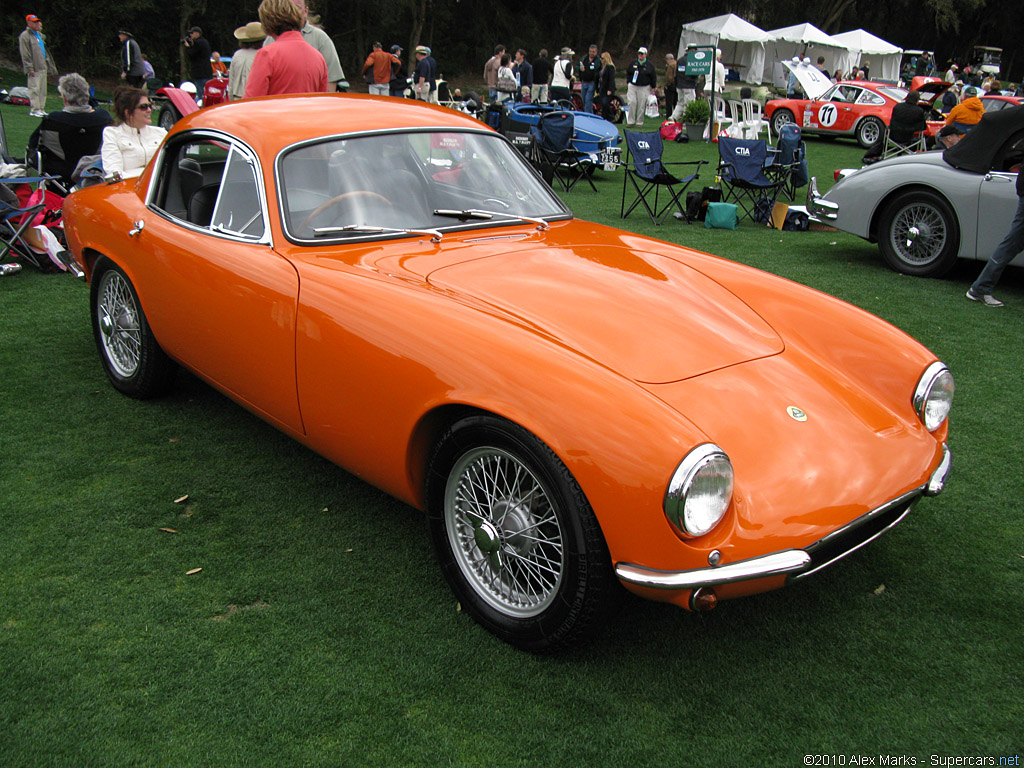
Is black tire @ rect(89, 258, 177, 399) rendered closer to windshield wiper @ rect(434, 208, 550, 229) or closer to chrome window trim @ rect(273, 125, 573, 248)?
chrome window trim @ rect(273, 125, 573, 248)

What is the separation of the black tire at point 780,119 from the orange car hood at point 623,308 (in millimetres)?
18456

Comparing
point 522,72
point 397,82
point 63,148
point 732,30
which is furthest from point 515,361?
point 732,30

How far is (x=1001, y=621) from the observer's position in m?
2.79

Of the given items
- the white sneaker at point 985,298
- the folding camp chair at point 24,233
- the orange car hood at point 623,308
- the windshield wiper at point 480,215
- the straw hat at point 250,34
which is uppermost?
the straw hat at point 250,34

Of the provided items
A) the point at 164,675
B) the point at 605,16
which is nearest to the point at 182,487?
the point at 164,675

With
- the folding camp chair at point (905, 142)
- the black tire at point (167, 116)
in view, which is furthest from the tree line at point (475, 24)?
the folding camp chair at point (905, 142)

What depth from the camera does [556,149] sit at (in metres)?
12.1

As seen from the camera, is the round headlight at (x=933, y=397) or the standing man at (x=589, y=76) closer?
the round headlight at (x=933, y=397)

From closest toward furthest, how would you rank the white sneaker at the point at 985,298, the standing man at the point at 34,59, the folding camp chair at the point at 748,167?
the white sneaker at the point at 985,298 < the folding camp chair at the point at 748,167 < the standing man at the point at 34,59

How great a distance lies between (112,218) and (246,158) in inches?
46.5

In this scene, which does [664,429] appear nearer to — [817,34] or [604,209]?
[604,209]

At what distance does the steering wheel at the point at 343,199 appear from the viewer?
3369mm

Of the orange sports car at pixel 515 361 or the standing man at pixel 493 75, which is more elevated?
the standing man at pixel 493 75

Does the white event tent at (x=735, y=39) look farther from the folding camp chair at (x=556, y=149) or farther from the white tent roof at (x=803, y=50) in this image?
the folding camp chair at (x=556, y=149)
